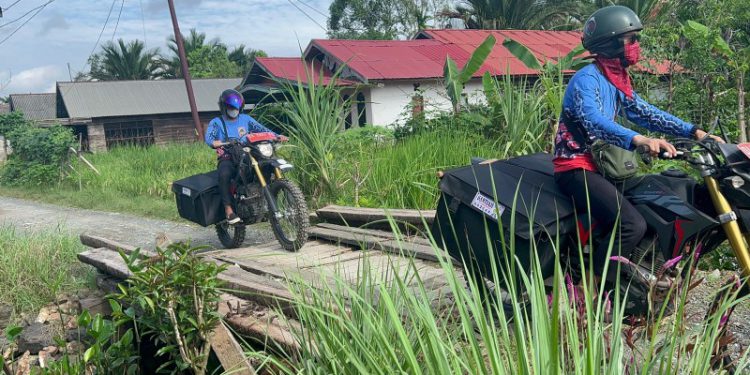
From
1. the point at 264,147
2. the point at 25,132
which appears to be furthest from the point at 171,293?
the point at 25,132

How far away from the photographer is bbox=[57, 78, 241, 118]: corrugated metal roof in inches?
1207

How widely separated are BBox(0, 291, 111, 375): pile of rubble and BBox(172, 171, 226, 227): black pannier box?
4.58 feet

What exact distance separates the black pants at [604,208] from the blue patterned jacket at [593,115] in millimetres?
154

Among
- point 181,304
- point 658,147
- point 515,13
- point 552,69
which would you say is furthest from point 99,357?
point 515,13

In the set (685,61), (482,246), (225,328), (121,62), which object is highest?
(121,62)

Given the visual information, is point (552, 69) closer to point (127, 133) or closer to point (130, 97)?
point (127, 133)

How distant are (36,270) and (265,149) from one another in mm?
2309

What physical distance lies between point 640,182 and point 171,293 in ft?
7.47

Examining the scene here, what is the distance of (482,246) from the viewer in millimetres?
3551

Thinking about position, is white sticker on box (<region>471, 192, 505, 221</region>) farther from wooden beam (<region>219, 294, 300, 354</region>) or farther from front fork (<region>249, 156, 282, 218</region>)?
front fork (<region>249, 156, 282, 218</region>)

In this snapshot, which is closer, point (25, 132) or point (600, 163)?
point (600, 163)

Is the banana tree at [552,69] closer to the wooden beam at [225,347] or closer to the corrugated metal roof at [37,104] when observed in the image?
the wooden beam at [225,347]

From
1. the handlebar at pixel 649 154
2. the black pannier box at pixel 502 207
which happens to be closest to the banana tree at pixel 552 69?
the black pannier box at pixel 502 207

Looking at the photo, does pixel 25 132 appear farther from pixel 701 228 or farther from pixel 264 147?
pixel 701 228
